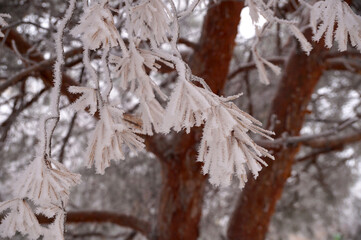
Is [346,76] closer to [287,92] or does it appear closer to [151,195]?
[287,92]

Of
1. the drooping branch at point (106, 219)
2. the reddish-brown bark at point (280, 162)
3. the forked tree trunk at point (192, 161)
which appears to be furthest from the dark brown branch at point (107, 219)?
the reddish-brown bark at point (280, 162)

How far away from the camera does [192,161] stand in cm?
318

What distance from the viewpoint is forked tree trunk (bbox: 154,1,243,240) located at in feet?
10.4

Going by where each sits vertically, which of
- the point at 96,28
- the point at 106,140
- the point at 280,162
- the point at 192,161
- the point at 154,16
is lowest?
the point at 106,140

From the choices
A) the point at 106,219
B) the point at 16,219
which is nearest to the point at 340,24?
the point at 16,219

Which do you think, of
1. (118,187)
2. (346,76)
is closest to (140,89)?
(118,187)

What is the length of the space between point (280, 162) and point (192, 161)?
72 cm

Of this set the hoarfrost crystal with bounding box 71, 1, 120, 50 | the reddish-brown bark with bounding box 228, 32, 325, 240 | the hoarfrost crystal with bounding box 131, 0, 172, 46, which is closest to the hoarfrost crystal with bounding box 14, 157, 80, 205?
the hoarfrost crystal with bounding box 71, 1, 120, 50

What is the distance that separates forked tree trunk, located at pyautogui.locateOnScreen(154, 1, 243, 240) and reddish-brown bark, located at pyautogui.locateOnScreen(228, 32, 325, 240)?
408mm

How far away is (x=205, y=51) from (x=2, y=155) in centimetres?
236

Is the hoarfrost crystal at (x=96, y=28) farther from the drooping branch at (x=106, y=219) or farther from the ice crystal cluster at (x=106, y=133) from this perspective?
the drooping branch at (x=106, y=219)

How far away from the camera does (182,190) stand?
321cm

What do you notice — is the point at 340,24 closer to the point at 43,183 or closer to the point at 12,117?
the point at 43,183

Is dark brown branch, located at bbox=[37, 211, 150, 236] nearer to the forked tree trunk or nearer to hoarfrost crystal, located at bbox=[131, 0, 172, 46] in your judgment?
the forked tree trunk
